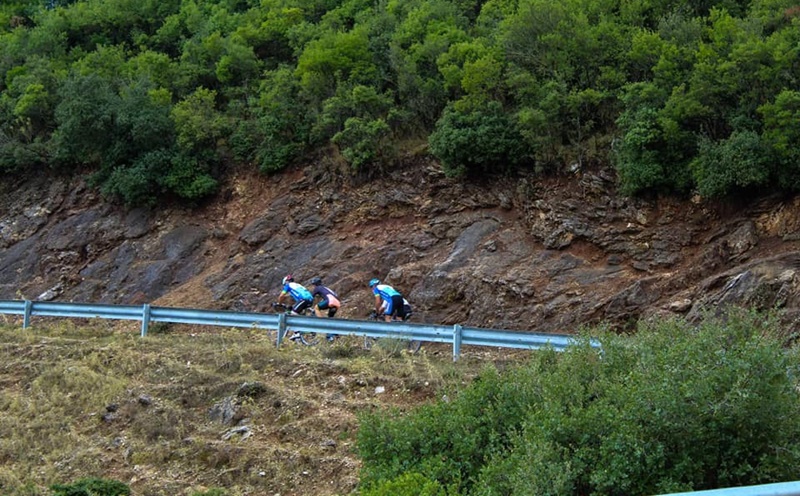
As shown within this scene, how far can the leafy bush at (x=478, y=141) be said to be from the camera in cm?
2281

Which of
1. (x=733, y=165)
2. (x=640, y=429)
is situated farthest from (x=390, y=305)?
(x=640, y=429)

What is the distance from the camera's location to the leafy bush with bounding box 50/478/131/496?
11336 mm

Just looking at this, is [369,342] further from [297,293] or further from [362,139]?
[362,139]

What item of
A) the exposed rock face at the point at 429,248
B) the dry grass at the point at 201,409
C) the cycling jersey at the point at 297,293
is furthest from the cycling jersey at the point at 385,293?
the exposed rock face at the point at 429,248

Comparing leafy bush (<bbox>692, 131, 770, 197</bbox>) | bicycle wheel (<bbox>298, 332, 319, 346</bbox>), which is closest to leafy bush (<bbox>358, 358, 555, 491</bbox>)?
bicycle wheel (<bbox>298, 332, 319, 346</bbox>)

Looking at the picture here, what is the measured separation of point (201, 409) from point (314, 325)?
301cm

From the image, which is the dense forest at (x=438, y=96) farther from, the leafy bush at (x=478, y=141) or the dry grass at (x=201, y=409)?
the dry grass at (x=201, y=409)

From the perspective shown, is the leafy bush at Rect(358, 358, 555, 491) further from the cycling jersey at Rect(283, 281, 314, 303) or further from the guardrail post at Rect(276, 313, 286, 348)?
the cycling jersey at Rect(283, 281, 314, 303)

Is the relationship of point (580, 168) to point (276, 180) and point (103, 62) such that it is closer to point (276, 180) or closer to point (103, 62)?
point (276, 180)

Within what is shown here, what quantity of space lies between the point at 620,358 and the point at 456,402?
1856 mm

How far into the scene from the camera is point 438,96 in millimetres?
26203

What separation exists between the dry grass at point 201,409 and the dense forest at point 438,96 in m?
7.78

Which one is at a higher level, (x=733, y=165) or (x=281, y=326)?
(x=281, y=326)

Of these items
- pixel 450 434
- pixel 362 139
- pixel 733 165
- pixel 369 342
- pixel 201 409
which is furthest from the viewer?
pixel 362 139
